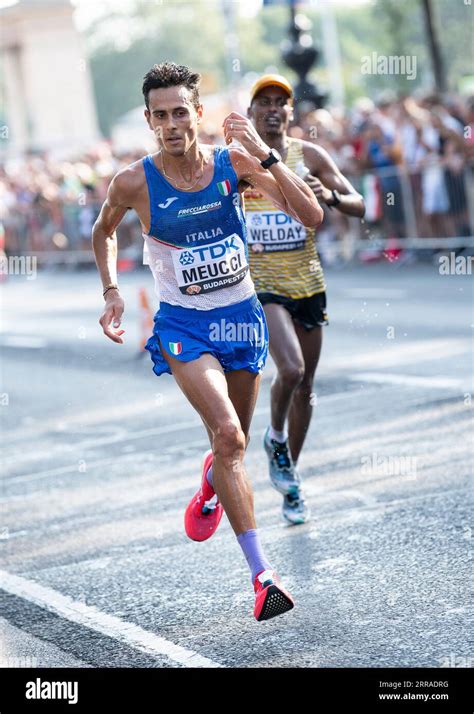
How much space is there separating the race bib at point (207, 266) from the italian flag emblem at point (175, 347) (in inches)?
8.9

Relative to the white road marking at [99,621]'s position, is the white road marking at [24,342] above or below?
below

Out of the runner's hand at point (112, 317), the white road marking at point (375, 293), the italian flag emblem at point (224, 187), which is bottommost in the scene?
the white road marking at point (375, 293)

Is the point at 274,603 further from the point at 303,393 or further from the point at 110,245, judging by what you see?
the point at 303,393

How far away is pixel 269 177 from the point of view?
229 inches

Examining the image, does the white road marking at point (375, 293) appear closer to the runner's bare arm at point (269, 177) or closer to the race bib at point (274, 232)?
the race bib at point (274, 232)

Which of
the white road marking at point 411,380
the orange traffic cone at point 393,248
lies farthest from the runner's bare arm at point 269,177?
the orange traffic cone at point 393,248

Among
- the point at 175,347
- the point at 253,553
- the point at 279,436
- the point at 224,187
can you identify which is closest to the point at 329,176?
the point at 279,436

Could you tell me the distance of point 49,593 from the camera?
654 cm

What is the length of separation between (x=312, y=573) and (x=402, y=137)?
44.0 feet

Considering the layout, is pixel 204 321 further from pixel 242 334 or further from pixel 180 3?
pixel 180 3

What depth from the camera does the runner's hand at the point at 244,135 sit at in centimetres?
567

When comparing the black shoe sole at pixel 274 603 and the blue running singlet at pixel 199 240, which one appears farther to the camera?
the blue running singlet at pixel 199 240

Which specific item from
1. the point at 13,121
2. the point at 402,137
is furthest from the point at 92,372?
the point at 13,121

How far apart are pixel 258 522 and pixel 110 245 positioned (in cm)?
187
